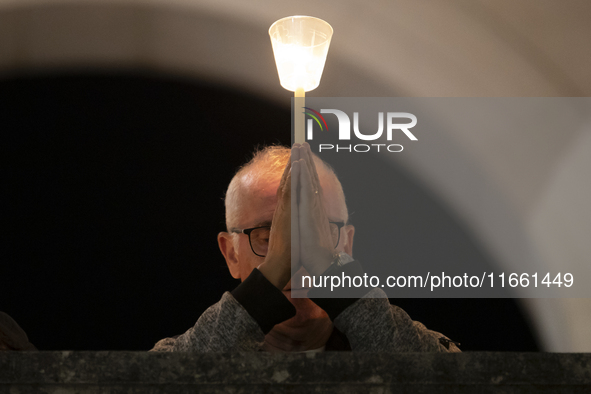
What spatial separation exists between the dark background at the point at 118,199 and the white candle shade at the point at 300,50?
62 cm

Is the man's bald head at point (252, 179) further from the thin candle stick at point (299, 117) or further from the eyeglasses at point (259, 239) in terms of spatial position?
the thin candle stick at point (299, 117)

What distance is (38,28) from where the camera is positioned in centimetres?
142

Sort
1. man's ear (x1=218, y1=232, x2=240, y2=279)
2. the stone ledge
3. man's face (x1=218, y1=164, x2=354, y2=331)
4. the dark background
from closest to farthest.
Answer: the stone ledge, man's face (x1=218, y1=164, x2=354, y2=331), man's ear (x1=218, y1=232, x2=240, y2=279), the dark background

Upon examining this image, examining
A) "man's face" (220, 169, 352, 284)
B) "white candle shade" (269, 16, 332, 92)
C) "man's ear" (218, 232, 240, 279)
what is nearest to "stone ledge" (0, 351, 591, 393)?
"white candle shade" (269, 16, 332, 92)

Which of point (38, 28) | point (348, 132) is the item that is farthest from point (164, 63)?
point (348, 132)

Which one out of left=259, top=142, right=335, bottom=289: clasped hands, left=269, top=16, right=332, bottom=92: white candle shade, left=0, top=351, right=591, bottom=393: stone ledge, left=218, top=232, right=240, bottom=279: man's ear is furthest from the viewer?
left=218, top=232, right=240, bottom=279: man's ear

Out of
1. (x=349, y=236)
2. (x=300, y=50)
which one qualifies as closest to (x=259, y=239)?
(x=349, y=236)

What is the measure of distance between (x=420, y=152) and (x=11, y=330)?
3.16 feet

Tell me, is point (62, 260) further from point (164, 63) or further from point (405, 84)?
point (405, 84)

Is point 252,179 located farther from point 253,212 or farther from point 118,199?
point 118,199

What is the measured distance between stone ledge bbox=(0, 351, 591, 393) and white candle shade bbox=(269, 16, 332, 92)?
569 mm

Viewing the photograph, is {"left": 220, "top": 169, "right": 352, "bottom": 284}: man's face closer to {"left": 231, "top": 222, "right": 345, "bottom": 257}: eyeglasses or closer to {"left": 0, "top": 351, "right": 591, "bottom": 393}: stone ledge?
{"left": 231, "top": 222, "right": 345, "bottom": 257}: eyeglasses

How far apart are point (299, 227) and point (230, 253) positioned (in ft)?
1.70

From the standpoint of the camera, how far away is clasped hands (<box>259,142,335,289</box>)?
67 centimetres
